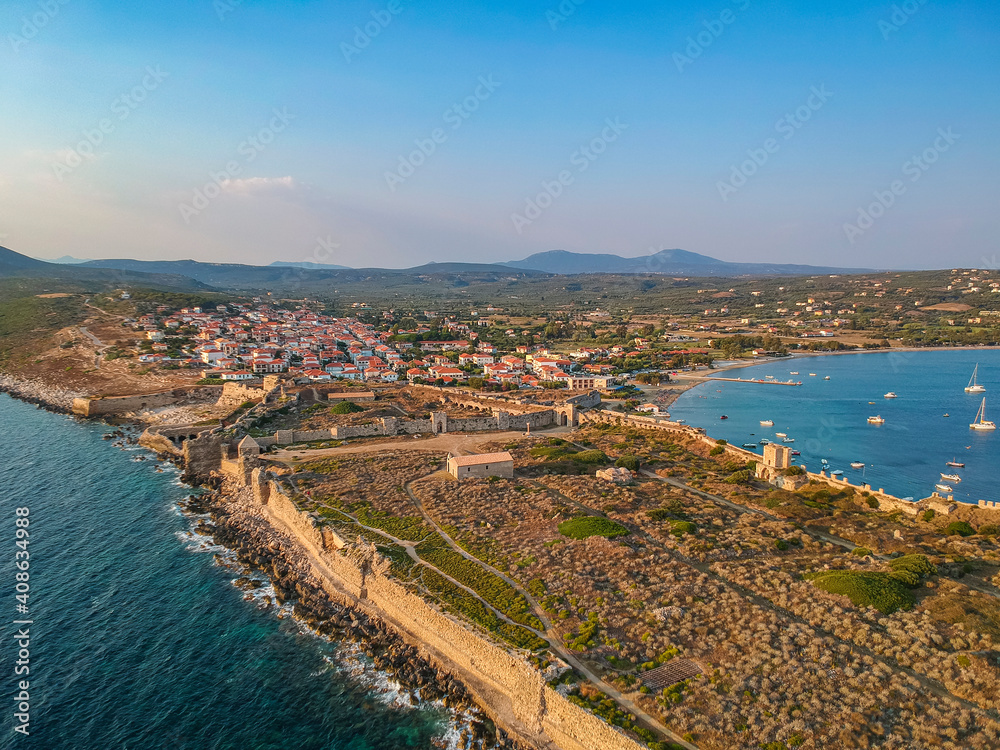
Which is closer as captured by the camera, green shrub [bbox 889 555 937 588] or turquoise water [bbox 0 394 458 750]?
turquoise water [bbox 0 394 458 750]

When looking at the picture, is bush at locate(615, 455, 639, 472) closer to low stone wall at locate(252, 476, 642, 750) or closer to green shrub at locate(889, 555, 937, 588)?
green shrub at locate(889, 555, 937, 588)

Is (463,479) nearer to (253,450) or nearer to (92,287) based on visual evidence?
(253,450)

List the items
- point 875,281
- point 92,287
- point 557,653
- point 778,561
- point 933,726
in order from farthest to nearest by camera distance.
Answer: point 875,281 < point 92,287 < point 778,561 < point 557,653 < point 933,726

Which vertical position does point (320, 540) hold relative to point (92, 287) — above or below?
below

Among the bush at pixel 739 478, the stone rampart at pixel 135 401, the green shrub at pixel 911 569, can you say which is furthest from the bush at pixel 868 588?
the stone rampart at pixel 135 401

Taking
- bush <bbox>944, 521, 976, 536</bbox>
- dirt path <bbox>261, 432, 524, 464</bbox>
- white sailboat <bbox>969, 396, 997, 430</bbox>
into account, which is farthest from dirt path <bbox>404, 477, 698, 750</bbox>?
white sailboat <bbox>969, 396, 997, 430</bbox>

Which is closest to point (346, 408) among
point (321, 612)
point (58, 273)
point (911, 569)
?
point (321, 612)

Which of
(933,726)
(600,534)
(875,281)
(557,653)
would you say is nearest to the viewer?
(933,726)

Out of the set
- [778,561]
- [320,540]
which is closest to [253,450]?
[320,540]
